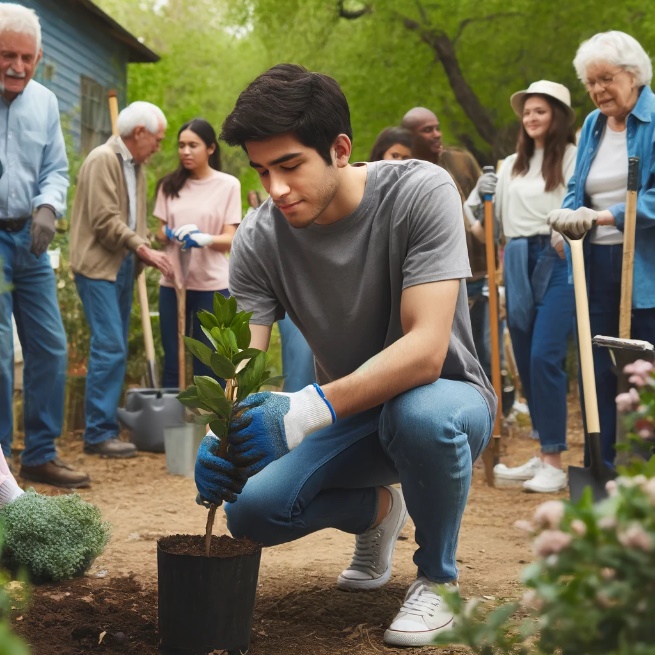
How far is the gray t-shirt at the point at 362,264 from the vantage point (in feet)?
8.87

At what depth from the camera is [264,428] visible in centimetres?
235

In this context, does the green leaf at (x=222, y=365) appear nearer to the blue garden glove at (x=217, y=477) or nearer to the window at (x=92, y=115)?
the blue garden glove at (x=217, y=477)

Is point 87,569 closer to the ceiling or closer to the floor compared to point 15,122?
closer to the floor

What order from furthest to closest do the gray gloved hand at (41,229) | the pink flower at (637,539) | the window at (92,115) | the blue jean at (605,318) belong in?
the window at (92,115) < the gray gloved hand at (41,229) < the blue jean at (605,318) < the pink flower at (637,539)

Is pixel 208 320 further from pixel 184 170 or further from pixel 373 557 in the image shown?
pixel 184 170

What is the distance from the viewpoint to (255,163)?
254cm

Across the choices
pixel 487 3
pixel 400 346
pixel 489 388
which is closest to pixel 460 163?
pixel 489 388

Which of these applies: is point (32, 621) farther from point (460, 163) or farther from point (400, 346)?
point (460, 163)

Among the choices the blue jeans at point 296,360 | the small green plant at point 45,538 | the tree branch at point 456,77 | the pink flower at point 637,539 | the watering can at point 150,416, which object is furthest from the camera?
the tree branch at point 456,77

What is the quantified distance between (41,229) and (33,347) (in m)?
0.60

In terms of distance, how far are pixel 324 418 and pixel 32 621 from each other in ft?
2.97

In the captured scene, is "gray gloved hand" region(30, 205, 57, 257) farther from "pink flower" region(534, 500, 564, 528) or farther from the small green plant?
"pink flower" region(534, 500, 564, 528)

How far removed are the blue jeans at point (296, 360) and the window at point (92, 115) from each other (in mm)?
8517

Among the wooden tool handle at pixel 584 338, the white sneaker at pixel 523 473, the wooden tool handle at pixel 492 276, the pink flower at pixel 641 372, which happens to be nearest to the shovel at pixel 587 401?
the wooden tool handle at pixel 584 338
